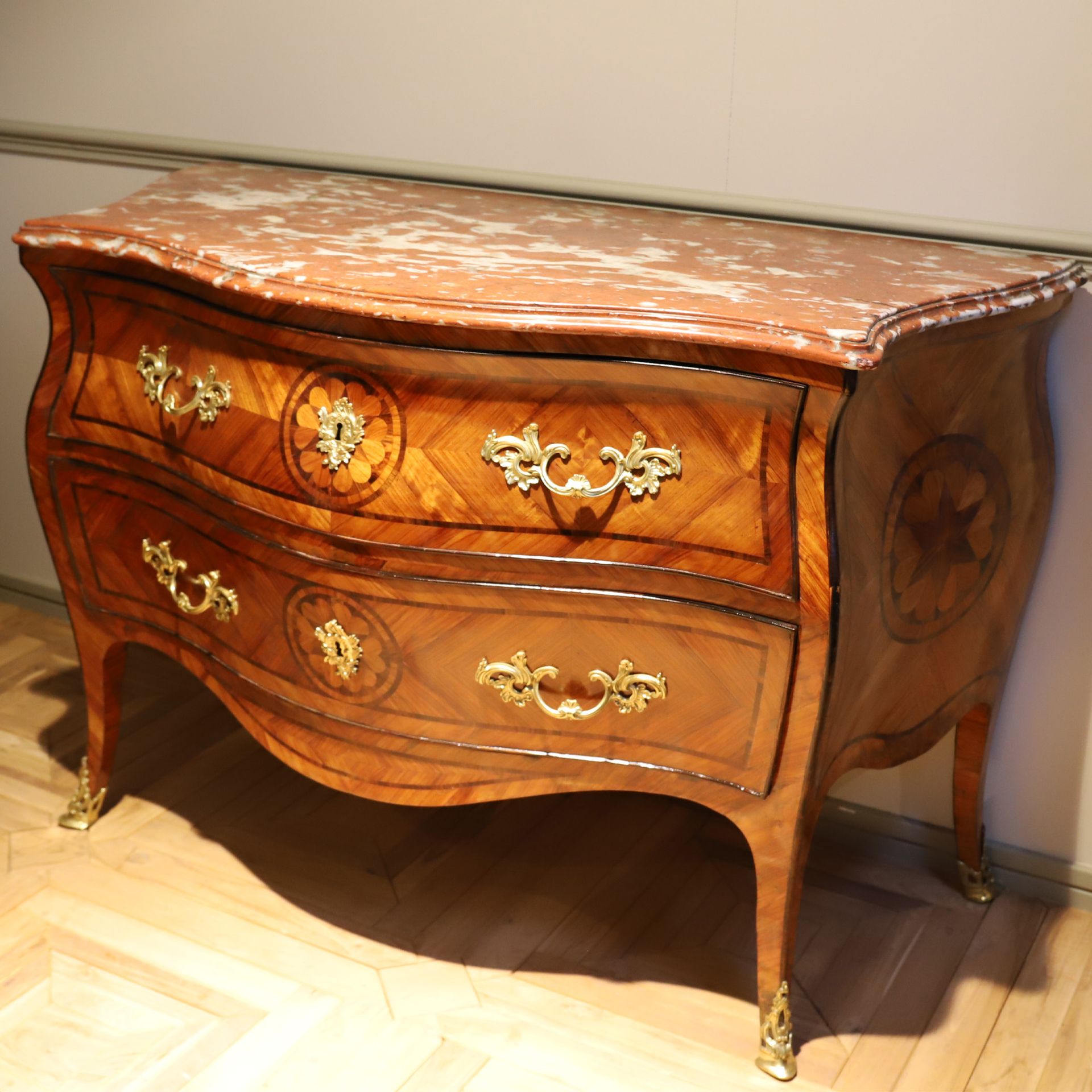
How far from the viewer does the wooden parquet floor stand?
1.38m

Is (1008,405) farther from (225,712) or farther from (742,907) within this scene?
(225,712)

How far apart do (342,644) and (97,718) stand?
1.91 ft

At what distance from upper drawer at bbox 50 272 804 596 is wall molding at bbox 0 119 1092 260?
0.54 meters

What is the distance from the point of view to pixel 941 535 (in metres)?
1.31

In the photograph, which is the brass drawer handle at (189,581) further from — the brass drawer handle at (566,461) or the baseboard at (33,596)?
the baseboard at (33,596)

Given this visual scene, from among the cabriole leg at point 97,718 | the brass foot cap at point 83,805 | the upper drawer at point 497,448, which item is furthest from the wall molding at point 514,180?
the brass foot cap at point 83,805

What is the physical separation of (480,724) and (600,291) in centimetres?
47

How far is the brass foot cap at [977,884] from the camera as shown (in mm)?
1662

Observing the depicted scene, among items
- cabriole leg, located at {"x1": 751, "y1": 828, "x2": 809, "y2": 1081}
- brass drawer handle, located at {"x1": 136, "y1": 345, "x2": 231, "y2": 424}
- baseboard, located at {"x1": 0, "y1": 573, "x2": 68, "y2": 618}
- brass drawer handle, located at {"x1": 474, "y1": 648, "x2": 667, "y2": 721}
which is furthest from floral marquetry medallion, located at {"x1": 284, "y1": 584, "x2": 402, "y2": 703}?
baseboard, located at {"x1": 0, "y1": 573, "x2": 68, "y2": 618}

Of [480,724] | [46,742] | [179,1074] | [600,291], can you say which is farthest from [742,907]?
[46,742]

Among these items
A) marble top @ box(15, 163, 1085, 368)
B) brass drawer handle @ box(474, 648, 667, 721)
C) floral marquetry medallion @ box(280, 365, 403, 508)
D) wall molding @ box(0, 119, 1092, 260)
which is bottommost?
brass drawer handle @ box(474, 648, 667, 721)

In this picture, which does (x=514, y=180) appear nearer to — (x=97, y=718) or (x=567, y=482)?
(x=567, y=482)

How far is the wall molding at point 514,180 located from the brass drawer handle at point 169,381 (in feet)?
1.88

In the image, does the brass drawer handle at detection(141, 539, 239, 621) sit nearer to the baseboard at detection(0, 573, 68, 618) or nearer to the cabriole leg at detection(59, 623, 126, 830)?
the cabriole leg at detection(59, 623, 126, 830)
